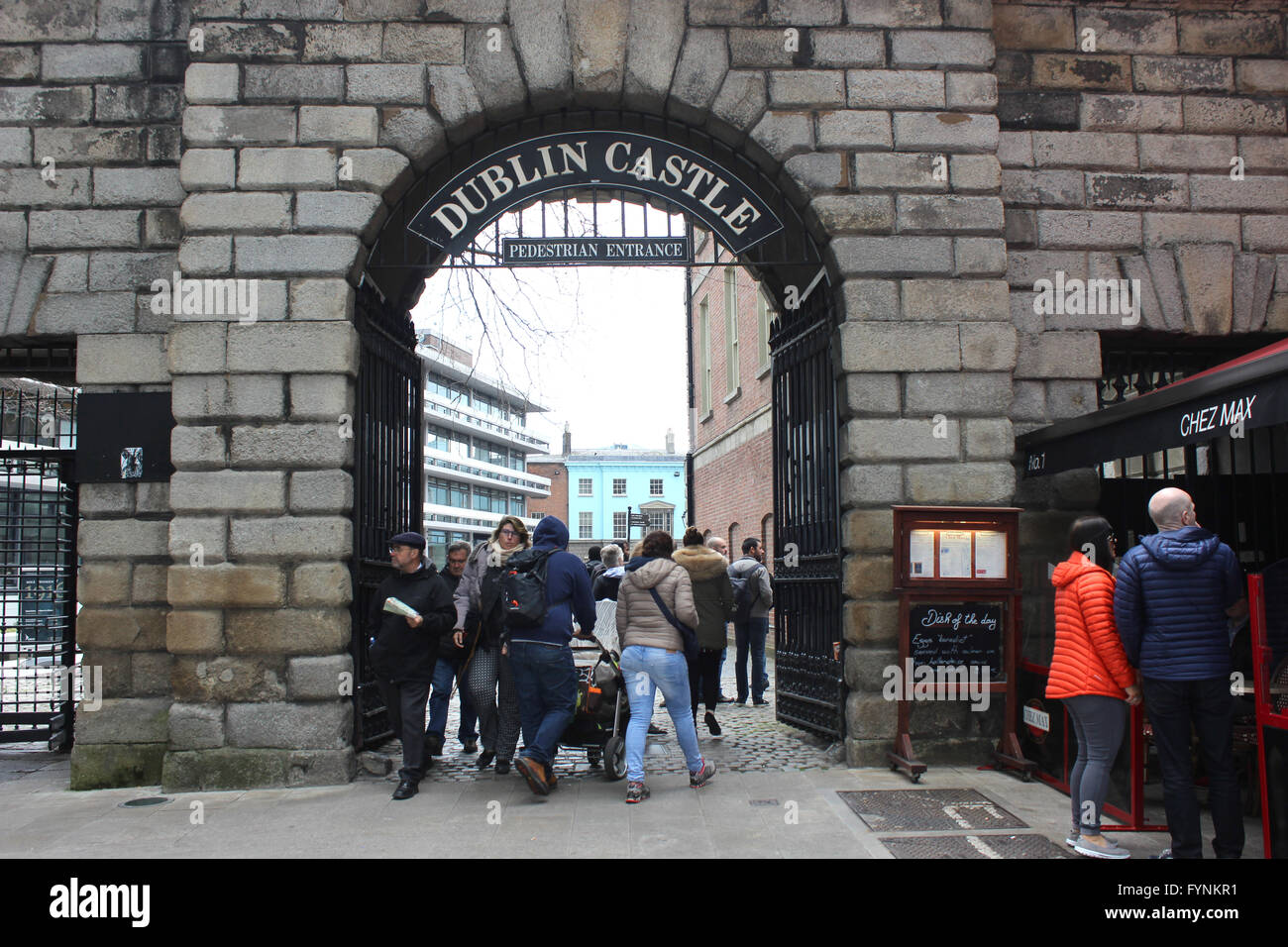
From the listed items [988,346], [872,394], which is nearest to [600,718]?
[872,394]

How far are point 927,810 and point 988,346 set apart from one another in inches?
132

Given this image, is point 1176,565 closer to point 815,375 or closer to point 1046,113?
point 815,375

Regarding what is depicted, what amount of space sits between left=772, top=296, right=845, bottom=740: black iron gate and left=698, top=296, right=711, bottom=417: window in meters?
11.6

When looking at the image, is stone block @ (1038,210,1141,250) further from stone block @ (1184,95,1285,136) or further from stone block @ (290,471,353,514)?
stone block @ (290,471,353,514)

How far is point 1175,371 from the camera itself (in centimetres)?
813

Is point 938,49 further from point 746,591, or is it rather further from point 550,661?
point 746,591

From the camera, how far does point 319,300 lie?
7.15 metres

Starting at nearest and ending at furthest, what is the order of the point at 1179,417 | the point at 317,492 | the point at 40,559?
the point at 1179,417 → the point at 317,492 → the point at 40,559

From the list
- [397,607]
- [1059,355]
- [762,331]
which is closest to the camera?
[397,607]

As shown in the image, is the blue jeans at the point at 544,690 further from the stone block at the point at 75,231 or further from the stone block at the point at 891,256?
the stone block at the point at 75,231

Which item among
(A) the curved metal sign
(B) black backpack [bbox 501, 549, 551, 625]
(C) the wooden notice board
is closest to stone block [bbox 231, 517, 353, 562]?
(B) black backpack [bbox 501, 549, 551, 625]

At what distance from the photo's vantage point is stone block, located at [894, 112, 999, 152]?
753cm

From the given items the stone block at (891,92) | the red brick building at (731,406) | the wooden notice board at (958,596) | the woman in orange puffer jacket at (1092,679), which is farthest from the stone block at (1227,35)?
the red brick building at (731,406)
